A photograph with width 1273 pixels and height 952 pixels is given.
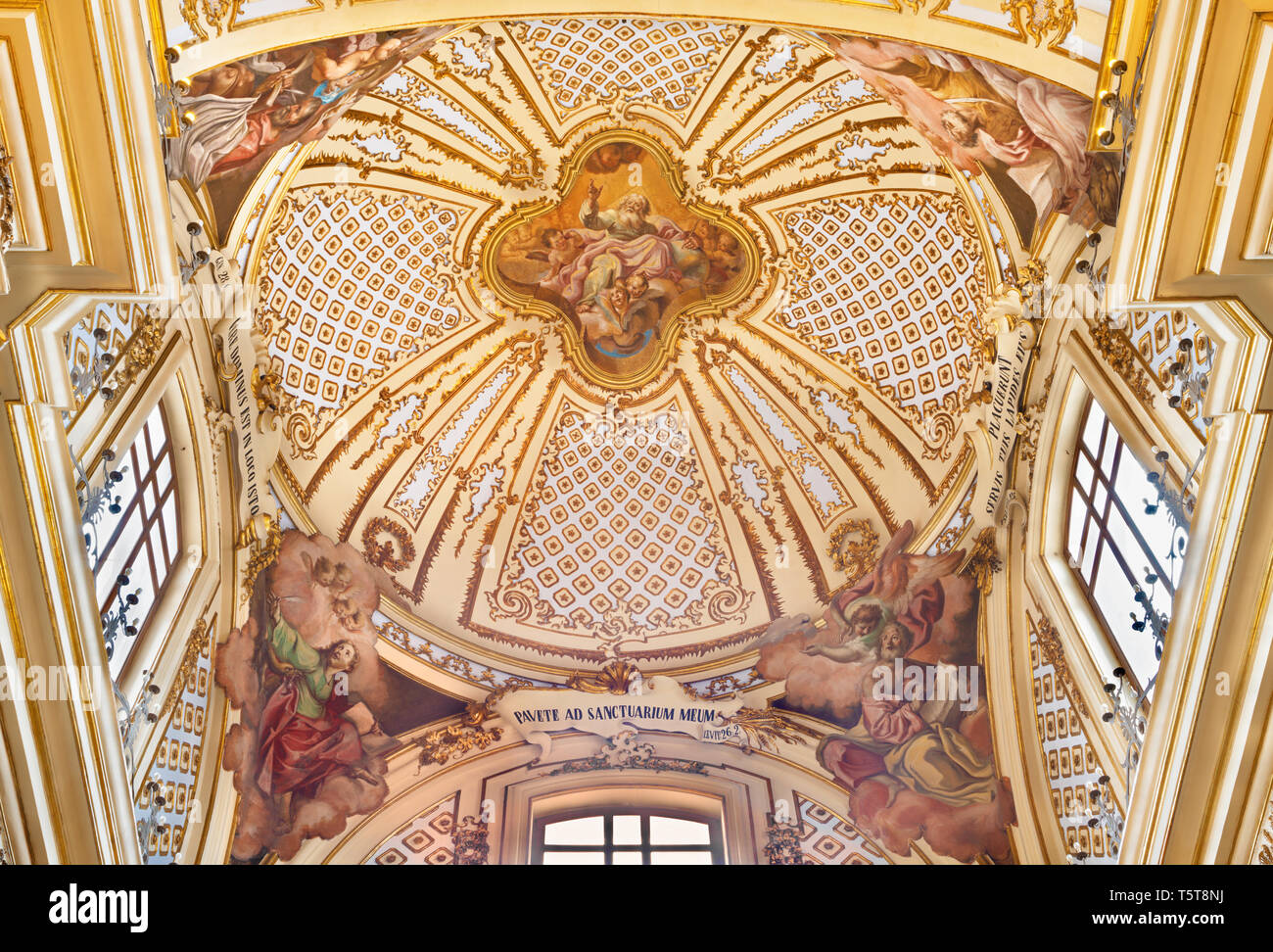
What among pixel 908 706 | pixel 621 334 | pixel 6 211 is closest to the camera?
pixel 6 211

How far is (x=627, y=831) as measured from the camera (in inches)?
587

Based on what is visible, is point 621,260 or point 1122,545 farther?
point 621,260

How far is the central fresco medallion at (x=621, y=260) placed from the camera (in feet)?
47.9

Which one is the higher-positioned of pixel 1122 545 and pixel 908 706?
pixel 1122 545

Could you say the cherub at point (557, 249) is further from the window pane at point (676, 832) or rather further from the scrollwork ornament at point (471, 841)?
the window pane at point (676, 832)

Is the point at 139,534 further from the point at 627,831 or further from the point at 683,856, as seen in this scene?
the point at 683,856

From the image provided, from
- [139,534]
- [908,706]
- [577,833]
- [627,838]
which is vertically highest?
[139,534]

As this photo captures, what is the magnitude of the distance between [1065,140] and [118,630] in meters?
8.82

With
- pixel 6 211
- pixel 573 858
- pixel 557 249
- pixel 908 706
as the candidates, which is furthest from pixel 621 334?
pixel 6 211

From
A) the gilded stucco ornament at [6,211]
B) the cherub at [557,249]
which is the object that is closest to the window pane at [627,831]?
the cherub at [557,249]

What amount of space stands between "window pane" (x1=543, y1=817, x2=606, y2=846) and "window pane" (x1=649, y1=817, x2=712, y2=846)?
61cm

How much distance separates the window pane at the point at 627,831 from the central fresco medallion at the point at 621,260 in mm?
5383

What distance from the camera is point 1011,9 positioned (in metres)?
8.78

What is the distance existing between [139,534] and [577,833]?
641 cm
